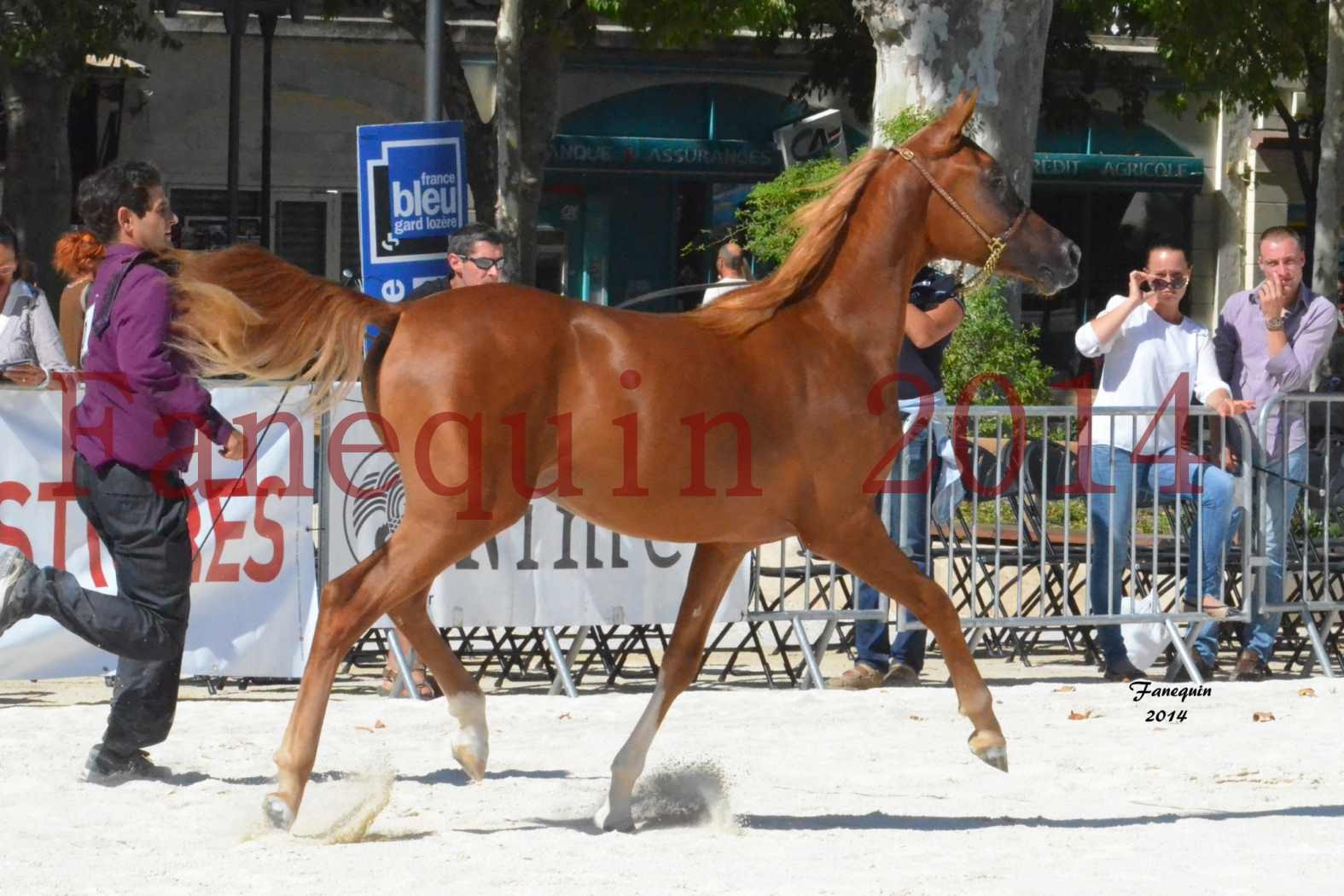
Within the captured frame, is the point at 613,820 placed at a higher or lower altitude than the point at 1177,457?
lower

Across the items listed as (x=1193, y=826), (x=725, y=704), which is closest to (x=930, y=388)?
(x=725, y=704)

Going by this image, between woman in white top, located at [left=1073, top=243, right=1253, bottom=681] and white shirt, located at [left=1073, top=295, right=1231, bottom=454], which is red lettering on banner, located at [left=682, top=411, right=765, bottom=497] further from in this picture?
white shirt, located at [left=1073, top=295, right=1231, bottom=454]

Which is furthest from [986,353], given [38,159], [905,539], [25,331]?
[38,159]

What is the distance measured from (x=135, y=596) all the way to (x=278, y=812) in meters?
1.17

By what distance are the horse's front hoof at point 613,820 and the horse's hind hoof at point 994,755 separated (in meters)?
1.11

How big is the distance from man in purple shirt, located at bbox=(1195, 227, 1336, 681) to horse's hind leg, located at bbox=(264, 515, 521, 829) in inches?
208

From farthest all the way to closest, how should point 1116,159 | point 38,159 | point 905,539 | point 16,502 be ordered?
point 1116,159, point 38,159, point 905,539, point 16,502

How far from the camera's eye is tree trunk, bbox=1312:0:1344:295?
18797mm

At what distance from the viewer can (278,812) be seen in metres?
5.70

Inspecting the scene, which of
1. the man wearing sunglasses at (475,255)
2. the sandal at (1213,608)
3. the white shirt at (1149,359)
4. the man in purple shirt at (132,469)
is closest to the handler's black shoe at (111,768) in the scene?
the man in purple shirt at (132,469)

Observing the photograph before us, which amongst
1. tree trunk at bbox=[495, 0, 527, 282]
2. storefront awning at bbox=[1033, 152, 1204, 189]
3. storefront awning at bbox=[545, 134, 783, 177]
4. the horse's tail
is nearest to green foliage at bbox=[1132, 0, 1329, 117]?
storefront awning at bbox=[1033, 152, 1204, 189]

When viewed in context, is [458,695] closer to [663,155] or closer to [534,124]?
[534,124]

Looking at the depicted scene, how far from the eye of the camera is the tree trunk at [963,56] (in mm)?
12688

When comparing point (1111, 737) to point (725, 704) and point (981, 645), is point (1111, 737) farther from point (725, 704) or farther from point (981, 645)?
point (981, 645)
